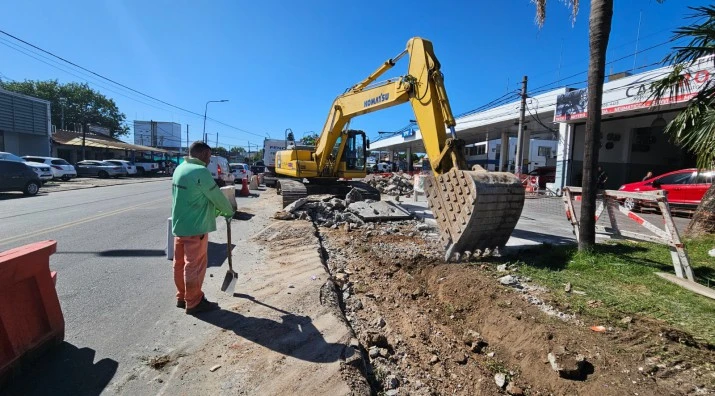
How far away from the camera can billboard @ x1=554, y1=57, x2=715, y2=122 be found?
1274 centimetres

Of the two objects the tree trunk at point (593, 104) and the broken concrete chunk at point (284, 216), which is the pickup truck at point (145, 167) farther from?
the tree trunk at point (593, 104)

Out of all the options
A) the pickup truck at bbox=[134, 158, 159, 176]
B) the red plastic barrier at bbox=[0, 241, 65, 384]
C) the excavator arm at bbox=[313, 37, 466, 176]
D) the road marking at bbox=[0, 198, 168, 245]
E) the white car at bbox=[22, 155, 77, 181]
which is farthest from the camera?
the pickup truck at bbox=[134, 158, 159, 176]

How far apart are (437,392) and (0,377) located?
10.3ft

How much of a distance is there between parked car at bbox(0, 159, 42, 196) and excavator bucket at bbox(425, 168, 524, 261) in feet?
61.8

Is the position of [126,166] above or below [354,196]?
above

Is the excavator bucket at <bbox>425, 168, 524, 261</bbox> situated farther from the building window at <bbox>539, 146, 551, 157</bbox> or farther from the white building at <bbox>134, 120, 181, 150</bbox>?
the white building at <bbox>134, 120, 181, 150</bbox>

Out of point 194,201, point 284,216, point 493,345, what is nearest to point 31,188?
point 284,216

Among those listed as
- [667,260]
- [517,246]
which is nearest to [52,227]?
[517,246]

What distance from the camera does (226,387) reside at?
2.89 meters

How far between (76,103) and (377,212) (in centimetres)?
6553

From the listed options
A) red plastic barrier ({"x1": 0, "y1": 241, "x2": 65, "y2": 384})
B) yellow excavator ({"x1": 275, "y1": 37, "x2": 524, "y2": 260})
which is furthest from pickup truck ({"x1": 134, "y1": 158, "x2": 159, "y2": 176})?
red plastic barrier ({"x1": 0, "y1": 241, "x2": 65, "y2": 384})

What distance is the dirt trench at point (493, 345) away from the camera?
295 centimetres

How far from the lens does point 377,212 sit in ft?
33.7

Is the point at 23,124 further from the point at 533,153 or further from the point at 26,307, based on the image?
the point at 533,153
